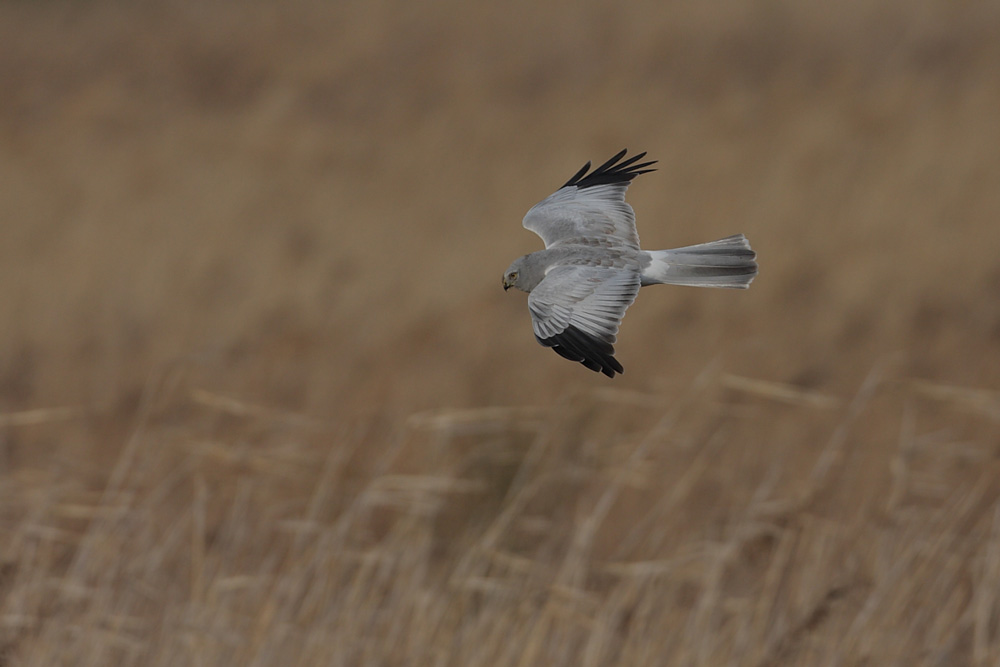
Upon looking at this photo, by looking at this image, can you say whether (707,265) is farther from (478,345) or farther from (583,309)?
(478,345)

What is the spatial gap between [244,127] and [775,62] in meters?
5.40

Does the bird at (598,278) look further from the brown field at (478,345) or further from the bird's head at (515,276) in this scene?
the brown field at (478,345)

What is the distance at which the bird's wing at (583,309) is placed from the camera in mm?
1243

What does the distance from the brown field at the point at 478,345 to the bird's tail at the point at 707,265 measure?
5.13ft

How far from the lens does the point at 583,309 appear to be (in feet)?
4.25

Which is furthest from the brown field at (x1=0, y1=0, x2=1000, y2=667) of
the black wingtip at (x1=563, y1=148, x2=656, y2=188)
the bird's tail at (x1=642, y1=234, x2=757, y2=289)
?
the bird's tail at (x1=642, y1=234, x2=757, y2=289)

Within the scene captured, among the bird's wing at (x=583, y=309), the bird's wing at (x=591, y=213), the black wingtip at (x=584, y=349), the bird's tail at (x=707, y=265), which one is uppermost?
the bird's wing at (x=591, y=213)

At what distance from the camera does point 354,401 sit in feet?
23.5

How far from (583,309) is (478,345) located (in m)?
6.45

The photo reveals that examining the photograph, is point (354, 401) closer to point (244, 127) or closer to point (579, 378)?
point (579, 378)

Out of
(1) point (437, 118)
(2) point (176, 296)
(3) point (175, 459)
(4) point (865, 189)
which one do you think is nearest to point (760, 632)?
(3) point (175, 459)

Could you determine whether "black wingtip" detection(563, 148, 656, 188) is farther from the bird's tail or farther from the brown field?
the brown field

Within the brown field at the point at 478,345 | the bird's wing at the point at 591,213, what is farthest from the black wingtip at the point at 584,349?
the brown field at the point at 478,345

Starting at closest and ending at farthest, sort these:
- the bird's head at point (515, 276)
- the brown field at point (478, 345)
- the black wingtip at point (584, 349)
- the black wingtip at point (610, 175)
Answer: the black wingtip at point (584, 349)
the bird's head at point (515, 276)
the black wingtip at point (610, 175)
the brown field at point (478, 345)
